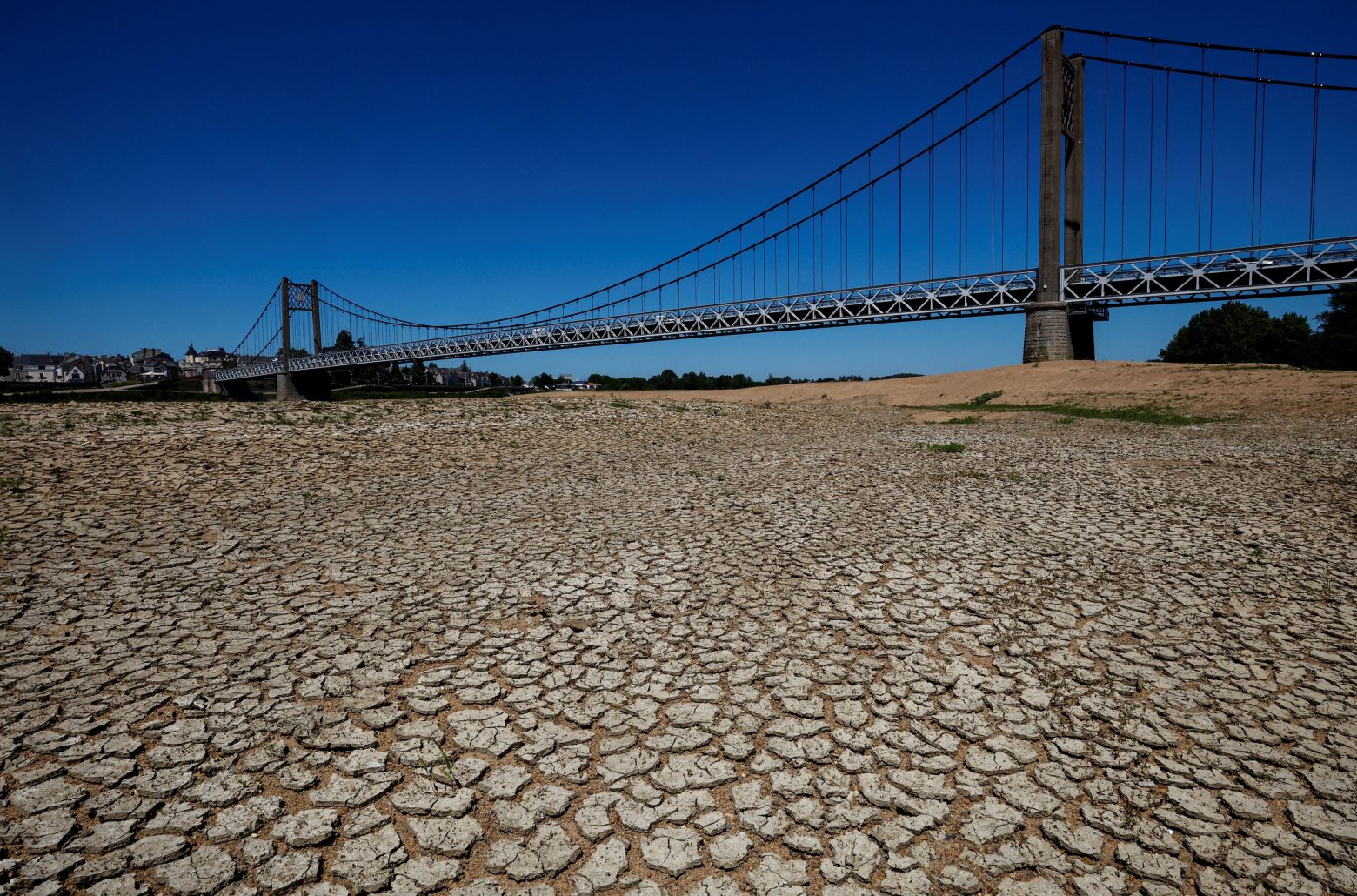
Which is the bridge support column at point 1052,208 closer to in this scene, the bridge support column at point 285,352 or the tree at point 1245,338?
the tree at point 1245,338

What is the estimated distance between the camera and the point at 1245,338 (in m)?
62.0

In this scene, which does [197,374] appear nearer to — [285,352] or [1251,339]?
[285,352]

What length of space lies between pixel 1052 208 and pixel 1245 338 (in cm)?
4446

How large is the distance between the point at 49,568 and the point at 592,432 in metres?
10.4

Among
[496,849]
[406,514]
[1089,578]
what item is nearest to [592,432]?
[406,514]

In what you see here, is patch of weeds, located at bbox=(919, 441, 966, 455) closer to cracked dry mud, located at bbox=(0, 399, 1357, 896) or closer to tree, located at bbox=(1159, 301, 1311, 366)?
cracked dry mud, located at bbox=(0, 399, 1357, 896)

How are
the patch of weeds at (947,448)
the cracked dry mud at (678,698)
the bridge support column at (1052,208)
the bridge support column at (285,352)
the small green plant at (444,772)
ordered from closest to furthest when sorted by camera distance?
1. the cracked dry mud at (678,698)
2. the small green plant at (444,772)
3. the patch of weeds at (947,448)
4. the bridge support column at (1052,208)
5. the bridge support column at (285,352)

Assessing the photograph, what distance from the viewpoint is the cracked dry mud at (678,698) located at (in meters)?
2.20

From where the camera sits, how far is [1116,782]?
2553mm

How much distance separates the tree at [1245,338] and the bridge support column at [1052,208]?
34217mm

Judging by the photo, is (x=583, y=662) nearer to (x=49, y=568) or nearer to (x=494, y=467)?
(x=49, y=568)

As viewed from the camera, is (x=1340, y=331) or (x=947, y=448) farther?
(x=1340, y=331)

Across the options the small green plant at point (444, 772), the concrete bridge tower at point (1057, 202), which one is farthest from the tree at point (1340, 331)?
the small green plant at point (444, 772)

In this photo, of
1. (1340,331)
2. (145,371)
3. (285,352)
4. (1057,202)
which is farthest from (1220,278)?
(145,371)
